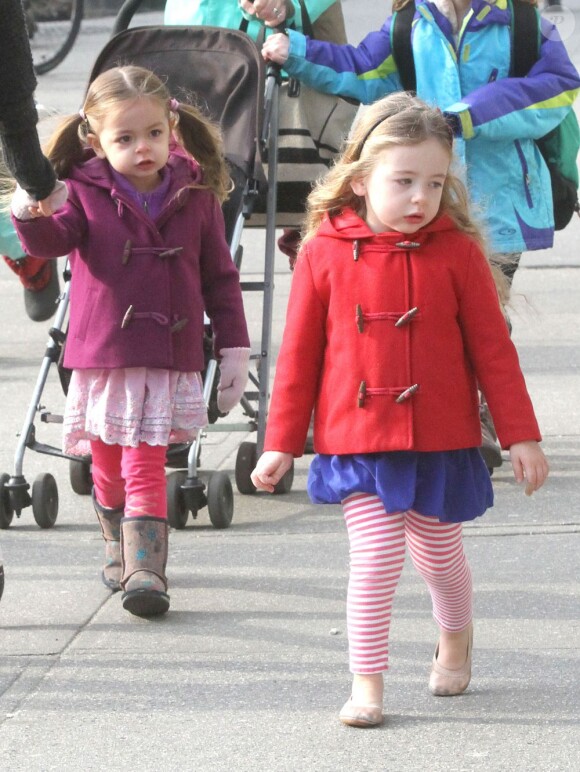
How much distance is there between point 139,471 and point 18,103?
4.41ft

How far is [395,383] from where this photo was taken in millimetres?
3639

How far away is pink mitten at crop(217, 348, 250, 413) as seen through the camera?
15.3 ft

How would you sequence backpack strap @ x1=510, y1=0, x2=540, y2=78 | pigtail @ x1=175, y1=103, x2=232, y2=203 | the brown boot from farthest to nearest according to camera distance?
backpack strap @ x1=510, y1=0, x2=540, y2=78
pigtail @ x1=175, y1=103, x2=232, y2=203
the brown boot

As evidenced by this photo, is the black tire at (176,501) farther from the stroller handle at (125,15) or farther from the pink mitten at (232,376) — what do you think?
the stroller handle at (125,15)

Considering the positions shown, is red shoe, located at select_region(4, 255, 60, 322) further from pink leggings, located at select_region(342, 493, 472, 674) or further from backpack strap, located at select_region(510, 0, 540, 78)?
pink leggings, located at select_region(342, 493, 472, 674)

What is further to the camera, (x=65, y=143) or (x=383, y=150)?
(x=65, y=143)

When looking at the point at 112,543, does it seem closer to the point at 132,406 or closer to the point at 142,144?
the point at 132,406

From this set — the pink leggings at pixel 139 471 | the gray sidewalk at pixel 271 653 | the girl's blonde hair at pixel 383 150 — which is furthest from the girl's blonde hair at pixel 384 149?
the pink leggings at pixel 139 471

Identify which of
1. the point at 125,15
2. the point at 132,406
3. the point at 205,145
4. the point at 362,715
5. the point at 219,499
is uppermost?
the point at 125,15

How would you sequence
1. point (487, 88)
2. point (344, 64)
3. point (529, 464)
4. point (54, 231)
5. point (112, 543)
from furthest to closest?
point (344, 64)
point (487, 88)
point (112, 543)
point (54, 231)
point (529, 464)

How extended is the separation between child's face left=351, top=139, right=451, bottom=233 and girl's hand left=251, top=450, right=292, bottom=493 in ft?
1.92

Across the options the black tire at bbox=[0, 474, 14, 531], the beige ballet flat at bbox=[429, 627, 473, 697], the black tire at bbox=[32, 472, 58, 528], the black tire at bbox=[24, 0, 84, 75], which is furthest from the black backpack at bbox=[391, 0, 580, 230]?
the black tire at bbox=[24, 0, 84, 75]

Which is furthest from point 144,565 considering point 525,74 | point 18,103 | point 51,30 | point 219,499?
point 51,30

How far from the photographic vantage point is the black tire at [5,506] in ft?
16.9
